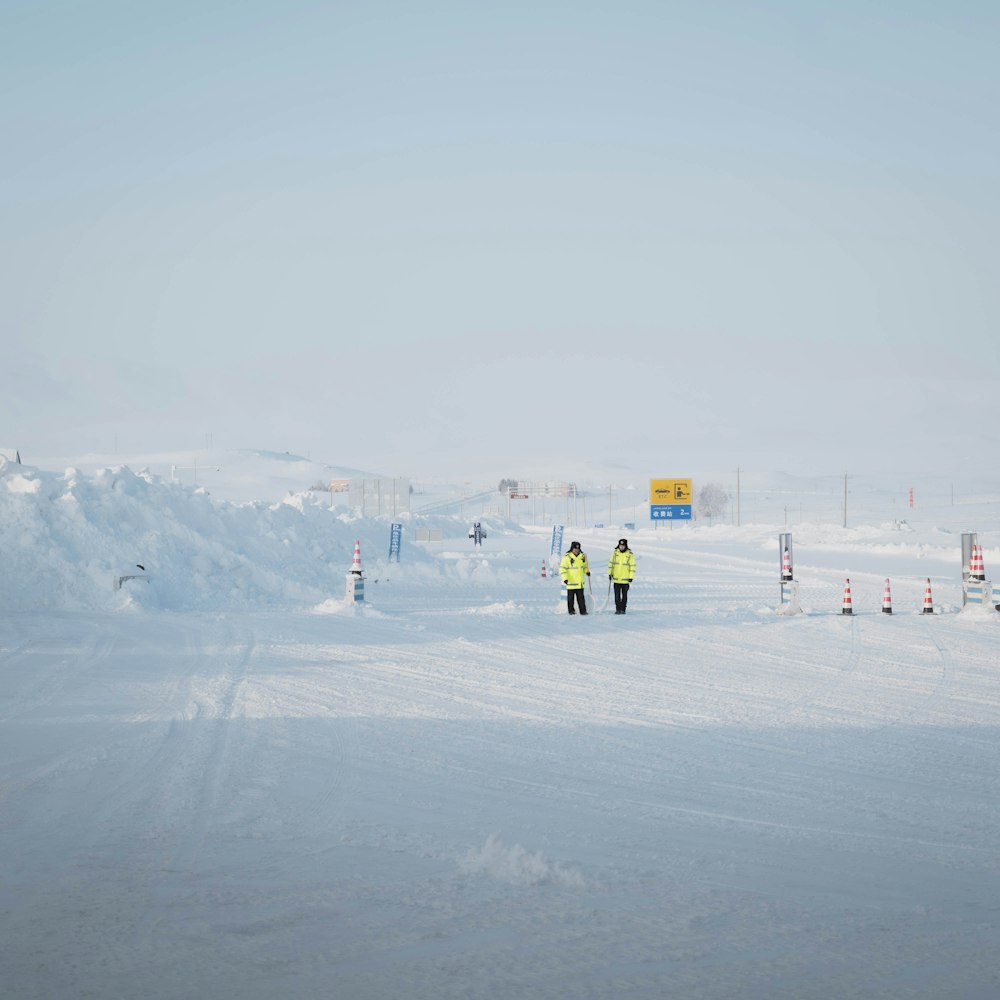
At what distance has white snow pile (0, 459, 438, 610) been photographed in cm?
2397

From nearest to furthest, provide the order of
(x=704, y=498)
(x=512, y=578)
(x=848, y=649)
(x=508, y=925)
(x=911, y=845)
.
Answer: (x=508, y=925), (x=911, y=845), (x=848, y=649), (x=512, y=578), (x=704, y=498)

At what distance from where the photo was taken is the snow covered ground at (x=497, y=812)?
16.8ft

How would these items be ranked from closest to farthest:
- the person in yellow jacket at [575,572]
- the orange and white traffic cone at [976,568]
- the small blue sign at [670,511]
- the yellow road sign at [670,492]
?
the orange and white traffic cone at [976,568] < the person in yellow jacket at [575,572] < the small blue sign at [670,511] < the yellow road sign at [670,492]

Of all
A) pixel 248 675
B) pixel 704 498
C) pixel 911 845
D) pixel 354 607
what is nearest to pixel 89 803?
pixel 911 845

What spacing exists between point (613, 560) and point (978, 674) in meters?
10.2

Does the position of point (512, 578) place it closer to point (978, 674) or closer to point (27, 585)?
point (27, 585)

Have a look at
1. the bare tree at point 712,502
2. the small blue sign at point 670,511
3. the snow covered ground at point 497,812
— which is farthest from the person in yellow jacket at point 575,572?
the bare tree at point 712,502

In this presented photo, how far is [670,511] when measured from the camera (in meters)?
84.1

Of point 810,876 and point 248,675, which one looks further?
point 248,675

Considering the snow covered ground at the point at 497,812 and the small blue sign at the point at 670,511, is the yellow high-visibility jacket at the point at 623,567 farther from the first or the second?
the small blue sign at the point at 670,511

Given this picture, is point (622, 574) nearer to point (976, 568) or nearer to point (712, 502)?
point (976, 568)

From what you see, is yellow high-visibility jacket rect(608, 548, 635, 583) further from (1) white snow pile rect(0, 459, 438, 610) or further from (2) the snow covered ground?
(1) white snow pile rect(0, 459, 438, 610)

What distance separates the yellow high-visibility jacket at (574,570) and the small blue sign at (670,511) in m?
60.4

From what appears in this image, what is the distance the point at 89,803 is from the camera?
A: 26.0ft
